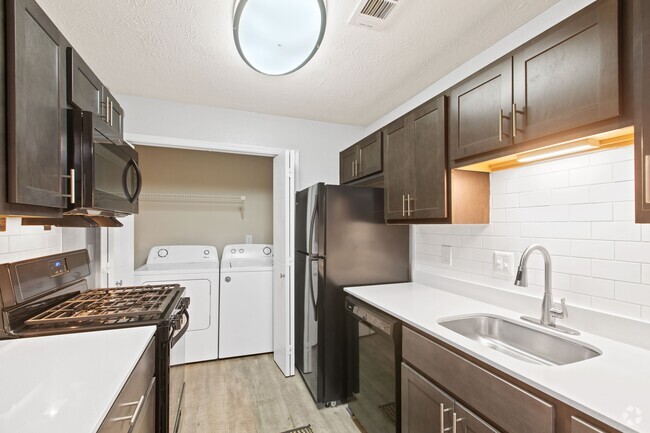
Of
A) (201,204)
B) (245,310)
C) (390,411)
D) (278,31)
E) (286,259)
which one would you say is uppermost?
(278,31)

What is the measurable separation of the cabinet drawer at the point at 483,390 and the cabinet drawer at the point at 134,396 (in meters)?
1.21

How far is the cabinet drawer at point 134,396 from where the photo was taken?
857 millimetres

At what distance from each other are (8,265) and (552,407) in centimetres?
208

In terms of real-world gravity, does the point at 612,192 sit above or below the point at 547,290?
above

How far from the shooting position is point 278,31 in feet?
4.56

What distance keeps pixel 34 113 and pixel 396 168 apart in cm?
190

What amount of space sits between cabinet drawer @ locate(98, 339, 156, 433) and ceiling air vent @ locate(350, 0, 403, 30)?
187 centimetres

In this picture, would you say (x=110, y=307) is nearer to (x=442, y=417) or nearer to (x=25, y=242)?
(x=25, y=242)

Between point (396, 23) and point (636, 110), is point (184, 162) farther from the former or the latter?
point (636, 110)

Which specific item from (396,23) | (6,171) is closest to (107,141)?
(6,171)

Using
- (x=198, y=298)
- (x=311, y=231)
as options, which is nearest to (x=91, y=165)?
(x=311, y=231)

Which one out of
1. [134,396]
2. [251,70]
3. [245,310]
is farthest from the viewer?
[245,310]

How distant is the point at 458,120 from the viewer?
168 centimetres

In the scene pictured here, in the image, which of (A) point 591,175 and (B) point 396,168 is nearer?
(A) point 591,175
